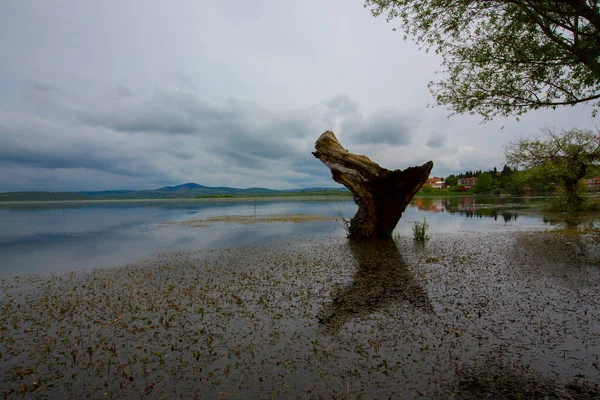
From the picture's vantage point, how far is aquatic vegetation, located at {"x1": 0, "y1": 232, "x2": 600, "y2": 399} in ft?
16.7

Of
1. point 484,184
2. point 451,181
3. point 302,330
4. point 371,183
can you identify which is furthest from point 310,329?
point 451,181

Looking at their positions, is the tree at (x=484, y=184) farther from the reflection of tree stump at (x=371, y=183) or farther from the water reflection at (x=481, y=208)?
the reflection of tree stump at (x=371, y=183)

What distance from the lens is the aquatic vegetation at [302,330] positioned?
508cm

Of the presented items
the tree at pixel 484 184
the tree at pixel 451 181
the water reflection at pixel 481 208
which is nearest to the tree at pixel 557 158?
the water reflection at pixel 481 208

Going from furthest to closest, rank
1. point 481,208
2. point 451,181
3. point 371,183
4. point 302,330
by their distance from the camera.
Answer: point 451,181 → point 481,208 → point 371,183 → point 302,330

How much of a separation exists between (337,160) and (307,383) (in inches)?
629

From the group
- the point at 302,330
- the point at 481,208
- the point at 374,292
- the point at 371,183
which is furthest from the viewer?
the point at 481,208

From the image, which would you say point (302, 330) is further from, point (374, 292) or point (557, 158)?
point (557, 158)

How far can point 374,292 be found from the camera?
9.56 m

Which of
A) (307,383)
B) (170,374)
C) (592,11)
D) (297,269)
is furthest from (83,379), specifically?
(592,11)

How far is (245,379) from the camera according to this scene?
17.1ft

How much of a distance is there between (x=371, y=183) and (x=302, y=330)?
14.1 m

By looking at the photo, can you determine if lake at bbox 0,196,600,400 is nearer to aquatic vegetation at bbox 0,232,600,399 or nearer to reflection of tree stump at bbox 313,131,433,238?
aquatic vegetation at bbox 0,232,600,399

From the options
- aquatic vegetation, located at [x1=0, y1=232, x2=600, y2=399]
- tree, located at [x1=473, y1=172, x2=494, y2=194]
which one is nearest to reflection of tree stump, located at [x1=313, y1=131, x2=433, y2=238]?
aquatic vegetation, located at [x1=0, y1=232, x2=600, y2=399]
